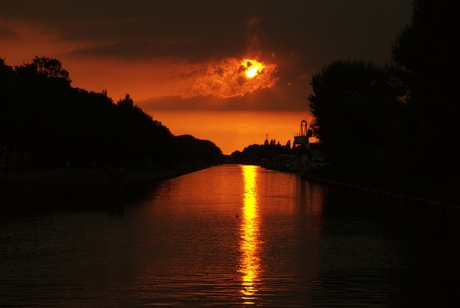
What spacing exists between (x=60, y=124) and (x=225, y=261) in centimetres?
5853

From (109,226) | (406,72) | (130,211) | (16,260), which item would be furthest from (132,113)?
(16,260)

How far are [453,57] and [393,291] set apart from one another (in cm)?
2625

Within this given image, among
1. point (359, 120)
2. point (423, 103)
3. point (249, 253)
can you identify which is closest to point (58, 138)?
point (359, 120)

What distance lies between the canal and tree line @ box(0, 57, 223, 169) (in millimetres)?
20398

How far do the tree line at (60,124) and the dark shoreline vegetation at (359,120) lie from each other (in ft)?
0.54

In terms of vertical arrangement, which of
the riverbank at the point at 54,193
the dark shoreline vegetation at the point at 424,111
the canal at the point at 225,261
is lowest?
the canal at the point at 225,261

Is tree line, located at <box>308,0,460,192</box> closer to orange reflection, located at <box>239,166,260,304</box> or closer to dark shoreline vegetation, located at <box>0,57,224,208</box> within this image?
orange reflection, located at <box>239,166,260,304</box>

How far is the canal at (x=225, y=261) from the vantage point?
561 inches

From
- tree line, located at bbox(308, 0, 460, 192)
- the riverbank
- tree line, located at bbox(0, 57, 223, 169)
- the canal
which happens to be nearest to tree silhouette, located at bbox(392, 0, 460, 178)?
tree line, located at bbox(308, 0, 460, 192)

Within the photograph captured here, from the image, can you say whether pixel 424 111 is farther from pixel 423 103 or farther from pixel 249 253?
pixel 249 253

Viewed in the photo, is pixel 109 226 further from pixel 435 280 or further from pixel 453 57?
pixel 453 57

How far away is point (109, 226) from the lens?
2942 centimetres

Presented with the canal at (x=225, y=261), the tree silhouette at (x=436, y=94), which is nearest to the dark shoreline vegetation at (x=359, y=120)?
the tree silhouette at (x=436, y=94)

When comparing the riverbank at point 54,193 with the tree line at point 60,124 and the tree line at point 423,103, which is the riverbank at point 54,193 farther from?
the tree line at point 423,103
